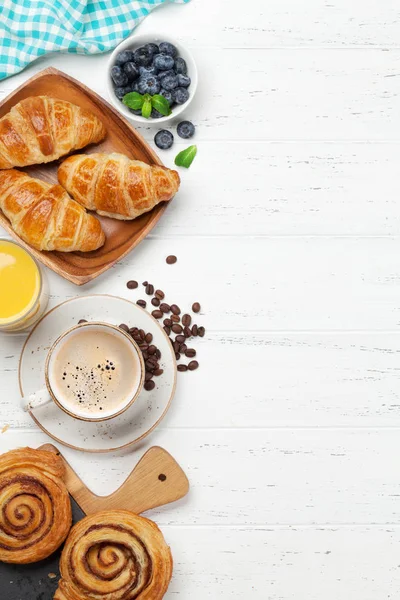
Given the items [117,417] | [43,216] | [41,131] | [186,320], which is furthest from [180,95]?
[117,417]

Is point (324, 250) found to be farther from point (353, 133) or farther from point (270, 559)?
point (270, 559)

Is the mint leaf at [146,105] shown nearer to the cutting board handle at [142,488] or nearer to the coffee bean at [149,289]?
the coffee bean at [149,289]

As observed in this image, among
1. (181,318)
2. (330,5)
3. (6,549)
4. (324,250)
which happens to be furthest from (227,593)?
(330,5)

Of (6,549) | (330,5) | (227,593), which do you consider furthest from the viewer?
(330,5)

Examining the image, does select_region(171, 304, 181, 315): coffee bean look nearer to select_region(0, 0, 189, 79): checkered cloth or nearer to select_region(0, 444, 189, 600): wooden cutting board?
select_region(0, 444, 189, 600): wooden cutting board

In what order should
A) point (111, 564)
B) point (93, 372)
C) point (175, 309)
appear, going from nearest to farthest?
point (111, 564) < point (93, 372) < point (175, 309)

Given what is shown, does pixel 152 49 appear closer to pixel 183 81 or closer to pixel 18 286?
pixel 183 81

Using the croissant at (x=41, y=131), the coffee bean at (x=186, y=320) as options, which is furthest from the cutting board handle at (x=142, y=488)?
the croissant at (x=41, y=131)
